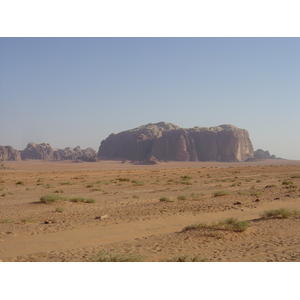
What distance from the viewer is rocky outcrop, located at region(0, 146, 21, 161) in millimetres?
144875

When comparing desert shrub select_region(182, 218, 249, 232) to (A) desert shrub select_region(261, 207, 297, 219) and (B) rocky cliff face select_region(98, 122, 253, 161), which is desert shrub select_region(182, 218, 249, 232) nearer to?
(A) desert shrub select_region(261, 207, 297, 219)

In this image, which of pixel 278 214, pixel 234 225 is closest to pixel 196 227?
pixel 234 225

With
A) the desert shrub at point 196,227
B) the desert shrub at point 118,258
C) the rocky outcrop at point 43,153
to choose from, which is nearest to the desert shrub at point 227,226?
the desert shrub at point 196,227

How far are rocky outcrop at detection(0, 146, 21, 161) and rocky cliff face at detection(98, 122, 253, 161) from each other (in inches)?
1620

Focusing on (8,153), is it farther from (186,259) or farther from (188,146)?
(186,259)

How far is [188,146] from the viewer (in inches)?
5261

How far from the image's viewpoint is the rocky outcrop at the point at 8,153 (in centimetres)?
14488

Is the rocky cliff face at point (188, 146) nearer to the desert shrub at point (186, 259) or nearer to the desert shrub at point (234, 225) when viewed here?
the desert shrub at point (234, 225)

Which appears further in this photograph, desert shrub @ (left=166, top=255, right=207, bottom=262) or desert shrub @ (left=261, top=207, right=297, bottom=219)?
desert shrub @ (left=261, top=207, right=297, bottom=219)

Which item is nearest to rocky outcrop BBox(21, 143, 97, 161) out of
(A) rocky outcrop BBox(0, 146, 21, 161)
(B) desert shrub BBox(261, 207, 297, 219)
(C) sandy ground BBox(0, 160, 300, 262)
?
(A) rocky outcrop BBox(0, 146, 21, 161)

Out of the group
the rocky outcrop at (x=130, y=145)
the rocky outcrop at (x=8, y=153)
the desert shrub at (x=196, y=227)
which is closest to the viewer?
the desert shrub at (x=196, y=227)

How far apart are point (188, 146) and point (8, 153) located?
83.0m

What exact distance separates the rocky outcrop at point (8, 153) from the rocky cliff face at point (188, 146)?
41161 millimetres

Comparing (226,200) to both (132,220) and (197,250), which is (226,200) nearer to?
(132,220)
